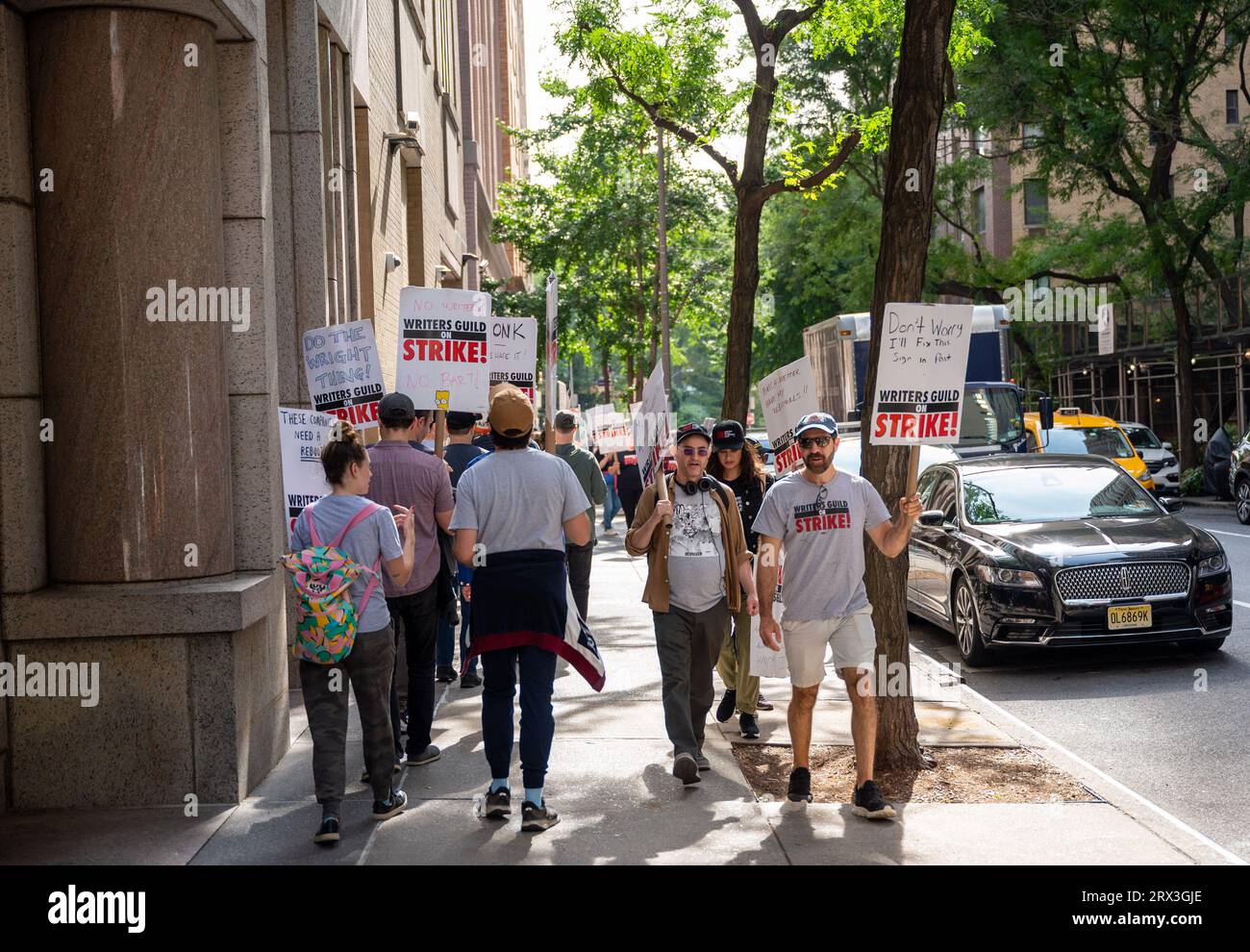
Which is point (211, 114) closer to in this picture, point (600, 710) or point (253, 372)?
point (253, 372)

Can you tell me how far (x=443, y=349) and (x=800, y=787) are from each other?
142 inches

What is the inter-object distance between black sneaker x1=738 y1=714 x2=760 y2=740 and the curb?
5.25 feet

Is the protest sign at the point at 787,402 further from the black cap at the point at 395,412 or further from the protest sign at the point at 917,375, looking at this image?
the black cap at the point at 395,412

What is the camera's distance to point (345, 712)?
21.0 ft

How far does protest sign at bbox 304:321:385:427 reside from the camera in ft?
26.4

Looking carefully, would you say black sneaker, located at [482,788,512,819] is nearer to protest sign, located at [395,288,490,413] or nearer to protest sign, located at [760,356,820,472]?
protest sign, located at [395,288,490,413]

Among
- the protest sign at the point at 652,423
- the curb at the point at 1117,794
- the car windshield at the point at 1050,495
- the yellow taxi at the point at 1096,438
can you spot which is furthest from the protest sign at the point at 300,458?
the yellow taxi at the point at 1096,438

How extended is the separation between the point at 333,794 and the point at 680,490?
256 cm

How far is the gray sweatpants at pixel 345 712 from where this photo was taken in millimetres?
6238

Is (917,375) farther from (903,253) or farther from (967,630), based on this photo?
(967,630)

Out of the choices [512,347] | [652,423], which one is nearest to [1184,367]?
[512,347]

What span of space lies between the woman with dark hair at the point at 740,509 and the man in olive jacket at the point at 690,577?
0.88 metres

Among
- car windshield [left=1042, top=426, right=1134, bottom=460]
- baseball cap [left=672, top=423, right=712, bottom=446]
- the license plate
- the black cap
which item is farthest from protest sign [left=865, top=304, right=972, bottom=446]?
car windshield [left=1042, top=426, right=1134, bottom=460]

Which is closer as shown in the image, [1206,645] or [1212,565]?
[1212,565]
